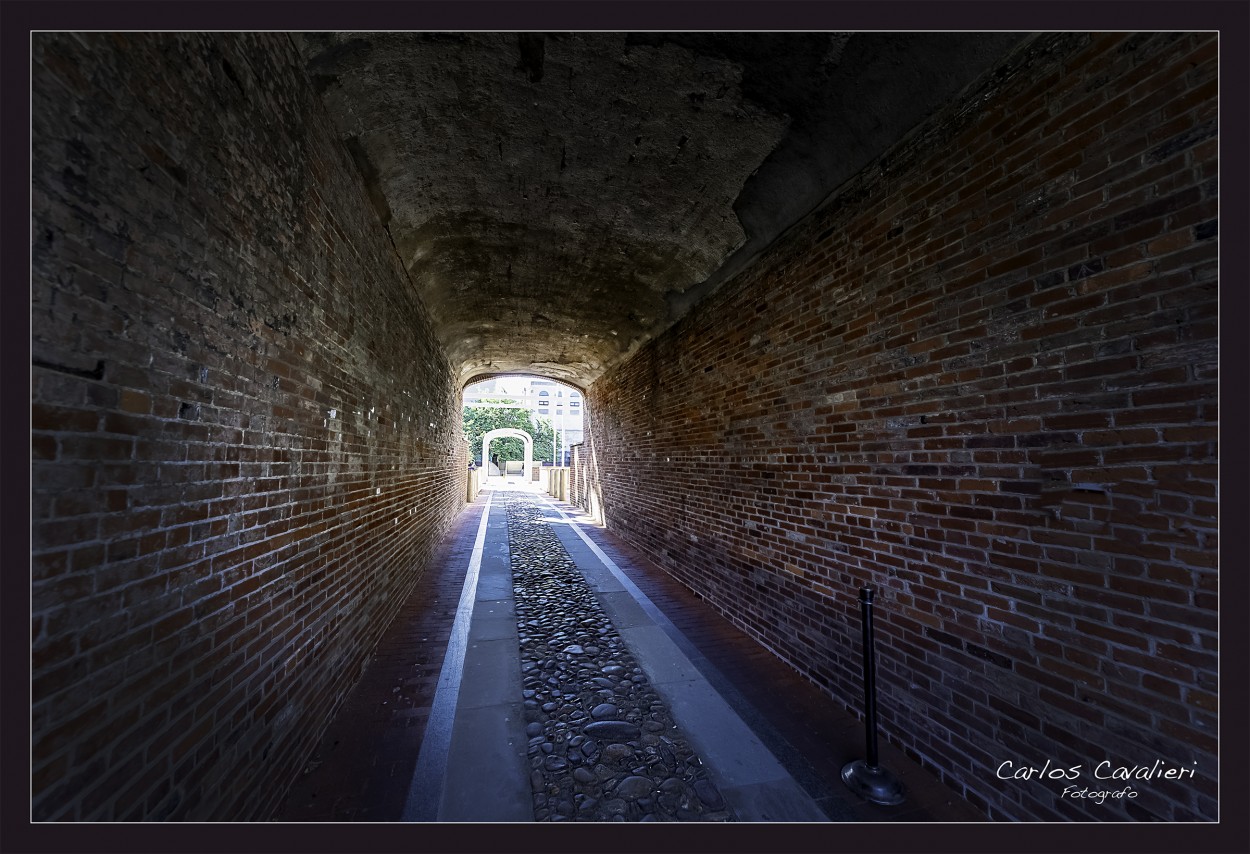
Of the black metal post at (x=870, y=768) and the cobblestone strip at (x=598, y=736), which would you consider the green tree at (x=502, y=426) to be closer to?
the cobblestone strip at (x=598, y=736)

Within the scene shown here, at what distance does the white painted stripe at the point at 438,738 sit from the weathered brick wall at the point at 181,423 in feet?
2.00

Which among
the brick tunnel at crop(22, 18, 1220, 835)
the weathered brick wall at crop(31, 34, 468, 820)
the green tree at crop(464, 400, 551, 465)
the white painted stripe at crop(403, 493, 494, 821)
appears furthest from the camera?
the green tree at crop(464, 400, 551, 465)

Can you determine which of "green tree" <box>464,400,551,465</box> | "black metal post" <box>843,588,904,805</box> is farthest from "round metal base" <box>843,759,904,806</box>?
"green tree" <box>464,400,551,465</box>

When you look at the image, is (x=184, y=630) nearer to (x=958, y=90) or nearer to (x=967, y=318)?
(x=967, y=318)

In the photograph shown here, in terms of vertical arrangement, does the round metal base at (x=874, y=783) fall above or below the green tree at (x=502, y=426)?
below

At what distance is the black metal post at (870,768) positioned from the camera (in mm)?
2305

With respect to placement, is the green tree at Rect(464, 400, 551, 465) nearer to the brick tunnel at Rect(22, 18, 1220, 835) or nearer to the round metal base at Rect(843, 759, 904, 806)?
the brick tunnel at Rect(22, 18, 1220, 835)

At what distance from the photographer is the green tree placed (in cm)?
4388

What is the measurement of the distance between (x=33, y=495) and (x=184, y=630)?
28.3 inches

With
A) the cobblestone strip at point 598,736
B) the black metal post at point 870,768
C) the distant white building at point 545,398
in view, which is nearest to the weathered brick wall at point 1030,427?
the black metal post at point 870,768

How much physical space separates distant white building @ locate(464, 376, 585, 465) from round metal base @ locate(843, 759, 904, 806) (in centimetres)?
4845

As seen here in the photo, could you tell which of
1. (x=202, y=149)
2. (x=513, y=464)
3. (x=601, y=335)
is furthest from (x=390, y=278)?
(x=513, y=464)

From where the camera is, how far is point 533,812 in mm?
2236

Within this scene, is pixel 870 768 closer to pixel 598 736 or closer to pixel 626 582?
pixel 598 736
